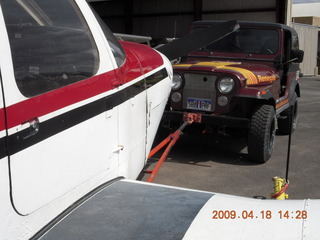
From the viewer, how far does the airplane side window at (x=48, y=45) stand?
1.41 meters

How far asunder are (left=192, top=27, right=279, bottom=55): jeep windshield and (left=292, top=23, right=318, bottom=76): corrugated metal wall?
20.5 metres

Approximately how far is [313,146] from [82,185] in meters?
5.66

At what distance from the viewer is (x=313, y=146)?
6648 mm

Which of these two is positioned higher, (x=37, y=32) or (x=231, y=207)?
(x=37, y=32)

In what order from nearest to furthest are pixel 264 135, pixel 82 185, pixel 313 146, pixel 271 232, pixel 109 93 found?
pixel 271 232
pixel 82 185
pixel 109 93
pixel 264 135
pixel 313 146

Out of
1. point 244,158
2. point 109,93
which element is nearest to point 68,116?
point 109,93

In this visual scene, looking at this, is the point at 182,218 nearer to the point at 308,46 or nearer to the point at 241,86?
the point at 241,86

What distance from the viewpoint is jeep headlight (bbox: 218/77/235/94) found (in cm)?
541

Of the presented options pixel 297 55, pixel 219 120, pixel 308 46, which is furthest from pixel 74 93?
pixel 308 46

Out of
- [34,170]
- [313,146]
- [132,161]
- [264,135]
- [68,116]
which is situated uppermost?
[68,116]

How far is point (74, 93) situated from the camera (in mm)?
1657

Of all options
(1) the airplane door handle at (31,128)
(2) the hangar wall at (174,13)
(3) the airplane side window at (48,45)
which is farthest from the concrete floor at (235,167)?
(2) the hangar wall at (174,13)

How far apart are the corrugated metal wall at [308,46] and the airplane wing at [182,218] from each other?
2582 centimetres

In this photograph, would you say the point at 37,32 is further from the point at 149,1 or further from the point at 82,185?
the point at 149,1
